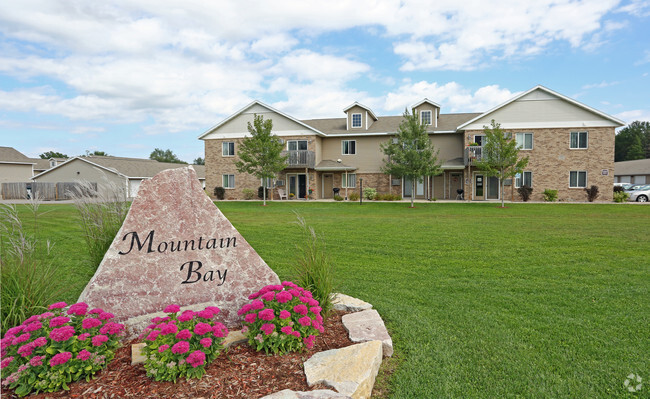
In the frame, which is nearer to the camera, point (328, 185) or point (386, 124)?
point (386, 124)

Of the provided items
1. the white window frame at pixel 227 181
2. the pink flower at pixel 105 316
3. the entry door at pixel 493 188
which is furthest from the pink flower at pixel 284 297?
the white window frame at pixel 227 181

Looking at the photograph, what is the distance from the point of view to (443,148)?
33250 millimetres

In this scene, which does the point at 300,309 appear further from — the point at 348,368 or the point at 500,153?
the point at 500,153

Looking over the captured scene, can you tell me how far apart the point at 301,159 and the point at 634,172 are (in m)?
49.3

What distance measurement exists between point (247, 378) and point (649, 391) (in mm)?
3367

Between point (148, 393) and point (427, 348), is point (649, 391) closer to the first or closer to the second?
point (427, 348)

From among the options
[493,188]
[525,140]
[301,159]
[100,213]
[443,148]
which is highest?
[525,140]

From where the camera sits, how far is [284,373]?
3162 millimetres

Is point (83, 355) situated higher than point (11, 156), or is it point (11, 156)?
point (11, 156)

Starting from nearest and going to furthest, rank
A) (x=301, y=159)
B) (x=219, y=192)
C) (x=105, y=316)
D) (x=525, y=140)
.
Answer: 1. (x=105, y=316)
2. (x=525, y=140)
3. (x=301, y=159)
4. (x=219, y=192)

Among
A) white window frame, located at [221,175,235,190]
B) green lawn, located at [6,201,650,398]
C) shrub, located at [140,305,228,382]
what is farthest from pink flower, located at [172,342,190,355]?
white window frame, located at [221,175,235,190]

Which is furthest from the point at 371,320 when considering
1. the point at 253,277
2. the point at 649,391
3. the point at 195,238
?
the point at 649,391

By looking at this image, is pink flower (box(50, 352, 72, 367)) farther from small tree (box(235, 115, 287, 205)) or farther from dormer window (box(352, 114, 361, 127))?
dormer window (box(352, 114, 361, 127))

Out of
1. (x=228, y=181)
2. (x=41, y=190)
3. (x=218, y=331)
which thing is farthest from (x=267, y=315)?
(x=41, y=190)
